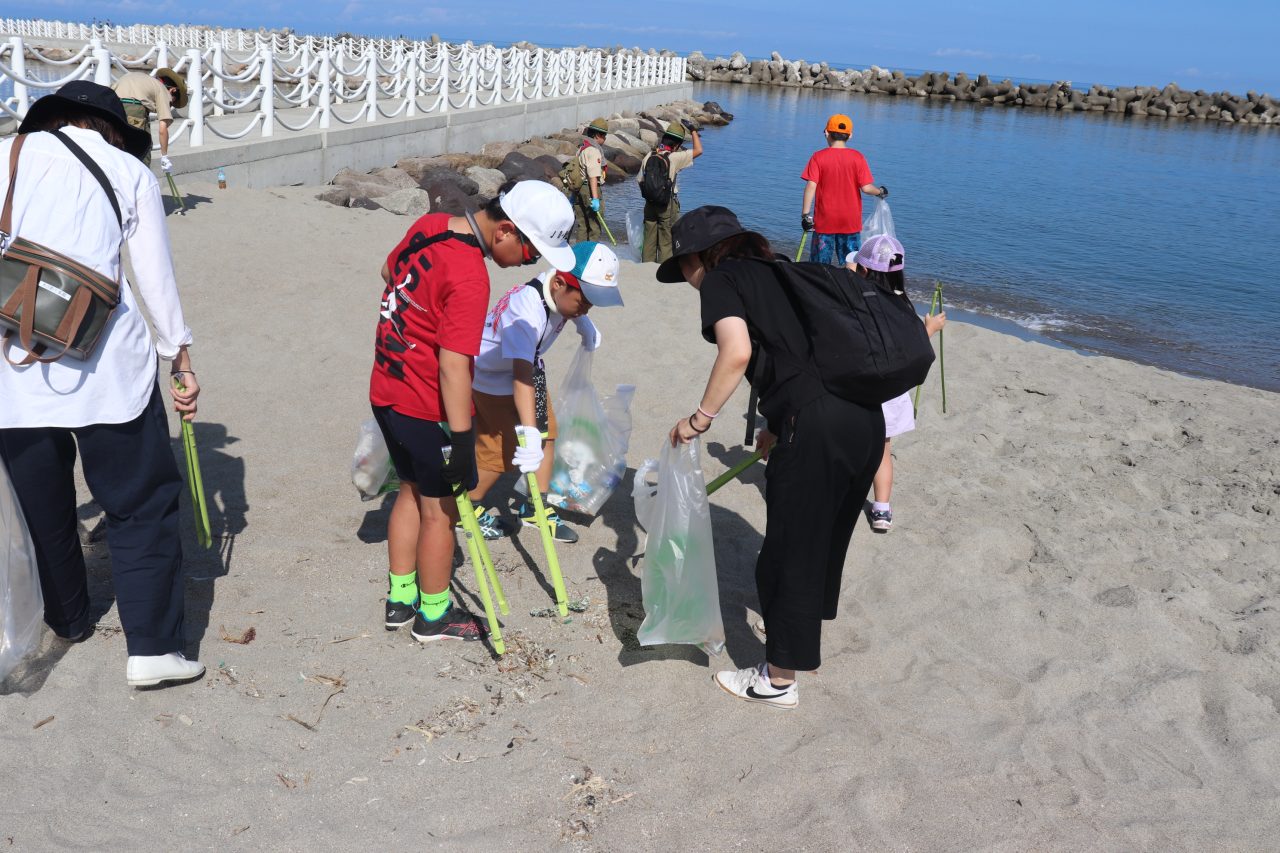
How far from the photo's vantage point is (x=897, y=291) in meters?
4.36

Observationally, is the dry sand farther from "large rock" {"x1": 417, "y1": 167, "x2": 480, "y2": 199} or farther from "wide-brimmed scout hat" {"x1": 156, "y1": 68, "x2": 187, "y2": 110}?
"large rock" {"x1": 417, "y1": 167, "x2": 480, "y2": 199}

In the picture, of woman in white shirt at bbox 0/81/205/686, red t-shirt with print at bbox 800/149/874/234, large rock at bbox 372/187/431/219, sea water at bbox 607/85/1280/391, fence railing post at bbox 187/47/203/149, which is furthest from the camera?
sea water at bbox 607/85/1280/391

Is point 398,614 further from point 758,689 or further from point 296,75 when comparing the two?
point 296,75

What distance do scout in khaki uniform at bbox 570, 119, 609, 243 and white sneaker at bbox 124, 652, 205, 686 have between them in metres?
6.46

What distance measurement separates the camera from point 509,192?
120 inches

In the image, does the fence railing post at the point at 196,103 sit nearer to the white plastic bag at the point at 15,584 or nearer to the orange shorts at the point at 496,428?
the orange shorts at the point at 496,428

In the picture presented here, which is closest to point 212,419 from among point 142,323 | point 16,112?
point 142,323

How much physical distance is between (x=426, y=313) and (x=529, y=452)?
2.32 ft

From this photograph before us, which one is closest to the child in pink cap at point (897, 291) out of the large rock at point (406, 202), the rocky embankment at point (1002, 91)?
the large rock at point (406, 202)

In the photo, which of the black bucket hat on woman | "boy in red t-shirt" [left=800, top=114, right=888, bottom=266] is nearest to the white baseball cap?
the black bucket hat on woman

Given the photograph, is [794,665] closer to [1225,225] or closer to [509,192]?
[509,192]

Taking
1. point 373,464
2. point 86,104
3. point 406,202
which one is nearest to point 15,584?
point 373,464

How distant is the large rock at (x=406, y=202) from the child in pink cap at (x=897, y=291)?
760 cm

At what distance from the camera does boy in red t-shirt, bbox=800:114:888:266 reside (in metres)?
7.62
